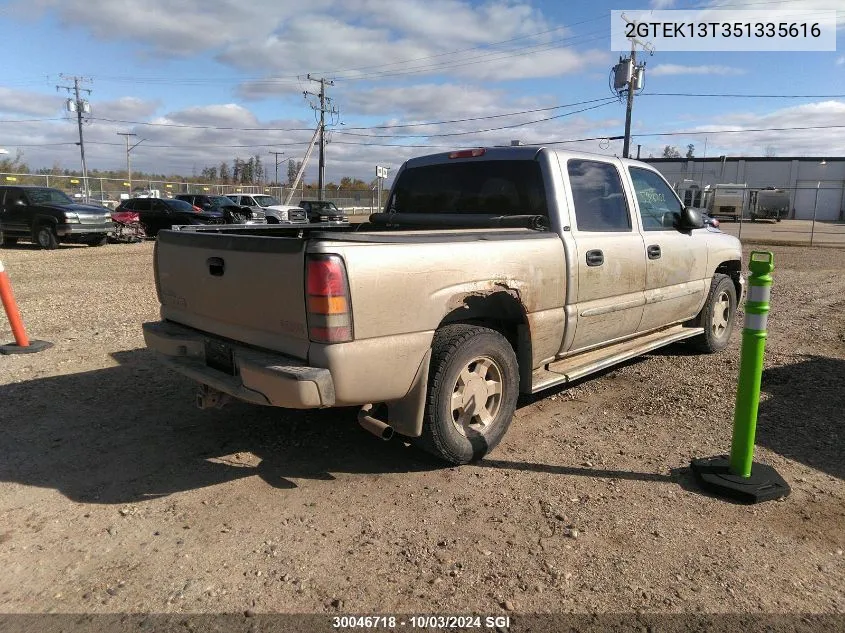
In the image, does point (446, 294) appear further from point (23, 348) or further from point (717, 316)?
point (23, 348)

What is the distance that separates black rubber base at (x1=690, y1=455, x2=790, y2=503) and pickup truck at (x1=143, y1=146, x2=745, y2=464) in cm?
104

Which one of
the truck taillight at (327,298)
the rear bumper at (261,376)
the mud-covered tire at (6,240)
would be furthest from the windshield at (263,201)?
the truck taillight at (327,298)

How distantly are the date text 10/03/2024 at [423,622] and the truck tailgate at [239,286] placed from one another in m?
1.25

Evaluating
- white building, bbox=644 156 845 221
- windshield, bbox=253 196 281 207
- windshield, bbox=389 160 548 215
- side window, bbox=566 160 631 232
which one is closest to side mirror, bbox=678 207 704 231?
side window, bbox=566 160 631 232

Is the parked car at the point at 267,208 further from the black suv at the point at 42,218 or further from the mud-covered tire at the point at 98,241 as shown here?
the black suv at the point at 42,218

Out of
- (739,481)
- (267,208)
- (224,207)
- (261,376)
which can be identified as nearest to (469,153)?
(261,376)

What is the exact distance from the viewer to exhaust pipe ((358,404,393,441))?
131 inches

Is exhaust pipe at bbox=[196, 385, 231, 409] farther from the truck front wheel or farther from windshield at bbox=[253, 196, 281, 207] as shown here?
windshield at bbox=[253, 196, 281, 207]

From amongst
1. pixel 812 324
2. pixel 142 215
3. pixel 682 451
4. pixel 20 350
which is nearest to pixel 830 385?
pixel 682 451

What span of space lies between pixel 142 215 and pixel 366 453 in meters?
21.0

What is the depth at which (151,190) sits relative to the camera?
142 feet

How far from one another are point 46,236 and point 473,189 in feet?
55.3

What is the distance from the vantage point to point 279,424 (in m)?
4.43

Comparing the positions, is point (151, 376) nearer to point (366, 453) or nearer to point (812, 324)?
point (366, 453)
